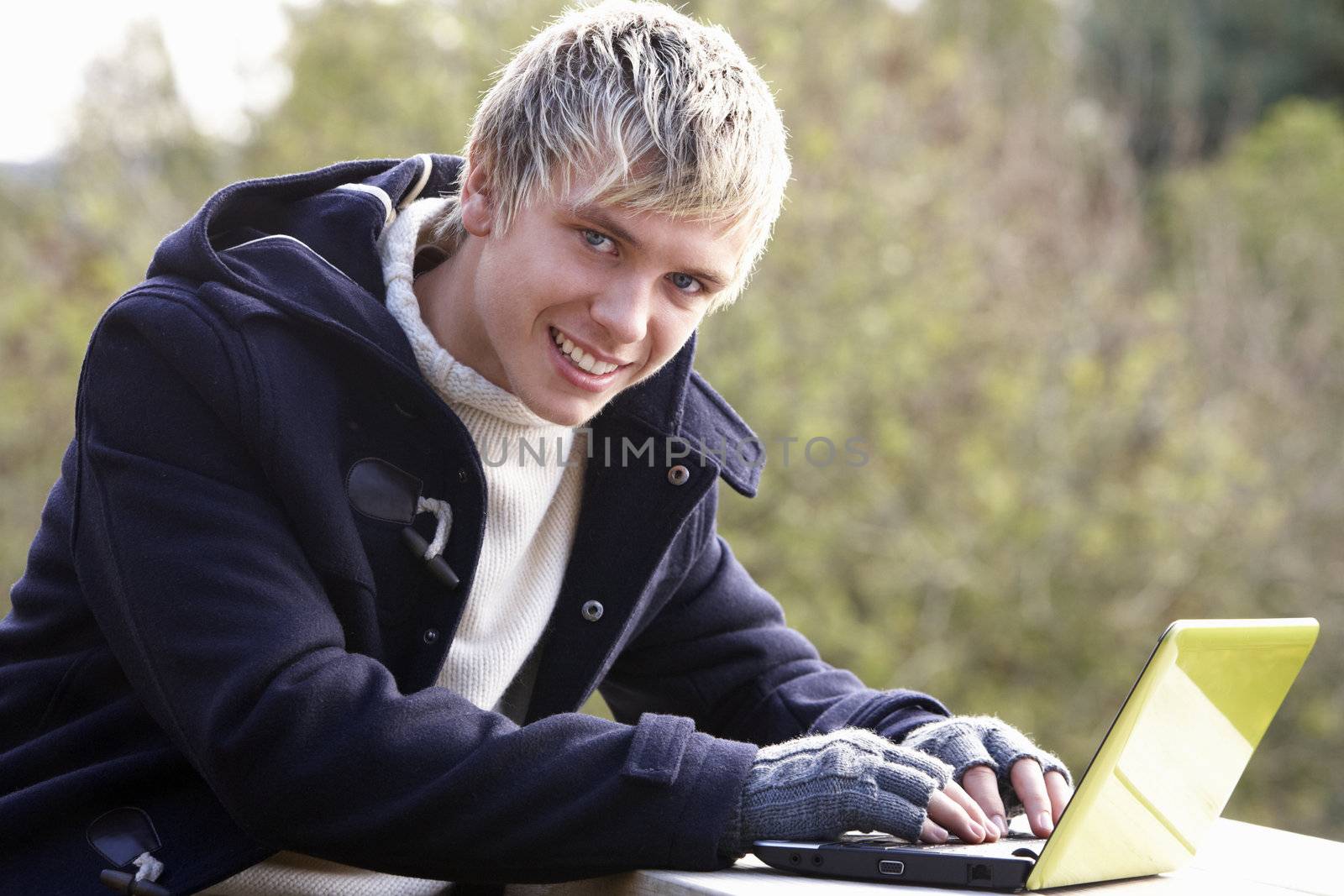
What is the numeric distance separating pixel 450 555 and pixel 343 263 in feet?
1.33

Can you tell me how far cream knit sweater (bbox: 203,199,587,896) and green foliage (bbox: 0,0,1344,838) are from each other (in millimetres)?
3515

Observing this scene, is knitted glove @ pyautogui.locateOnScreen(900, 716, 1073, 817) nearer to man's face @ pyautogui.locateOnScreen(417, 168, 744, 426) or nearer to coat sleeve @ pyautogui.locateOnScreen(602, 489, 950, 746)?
coat sleeve @ pyautogui.locateOnScreen(602, 489, 950, 746)

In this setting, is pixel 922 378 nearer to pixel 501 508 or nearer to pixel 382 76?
pixel 382 76

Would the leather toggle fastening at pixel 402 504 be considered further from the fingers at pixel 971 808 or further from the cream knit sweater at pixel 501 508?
the fingers at pixel 971 808

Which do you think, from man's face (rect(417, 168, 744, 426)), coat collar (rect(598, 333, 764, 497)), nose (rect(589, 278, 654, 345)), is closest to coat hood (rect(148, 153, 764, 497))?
coat collar (rect(598, 333, 764, 497))

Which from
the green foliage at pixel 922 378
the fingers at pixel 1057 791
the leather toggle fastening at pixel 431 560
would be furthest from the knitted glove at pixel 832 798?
the green foliage at pixel 922 378

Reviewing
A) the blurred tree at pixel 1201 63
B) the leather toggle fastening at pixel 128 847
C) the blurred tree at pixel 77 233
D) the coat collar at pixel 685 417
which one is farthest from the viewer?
the blurred tree at pixel 1201 63

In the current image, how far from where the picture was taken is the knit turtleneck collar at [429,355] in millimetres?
1818

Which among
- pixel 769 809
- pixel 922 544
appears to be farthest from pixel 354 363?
pixel 922 544

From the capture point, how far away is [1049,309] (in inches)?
253

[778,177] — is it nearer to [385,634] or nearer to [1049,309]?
[385,634]

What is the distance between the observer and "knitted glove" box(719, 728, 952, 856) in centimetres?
139

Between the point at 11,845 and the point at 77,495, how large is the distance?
0.40 m

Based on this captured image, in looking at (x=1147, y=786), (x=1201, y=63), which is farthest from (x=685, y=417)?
(x=1201, y=63)
